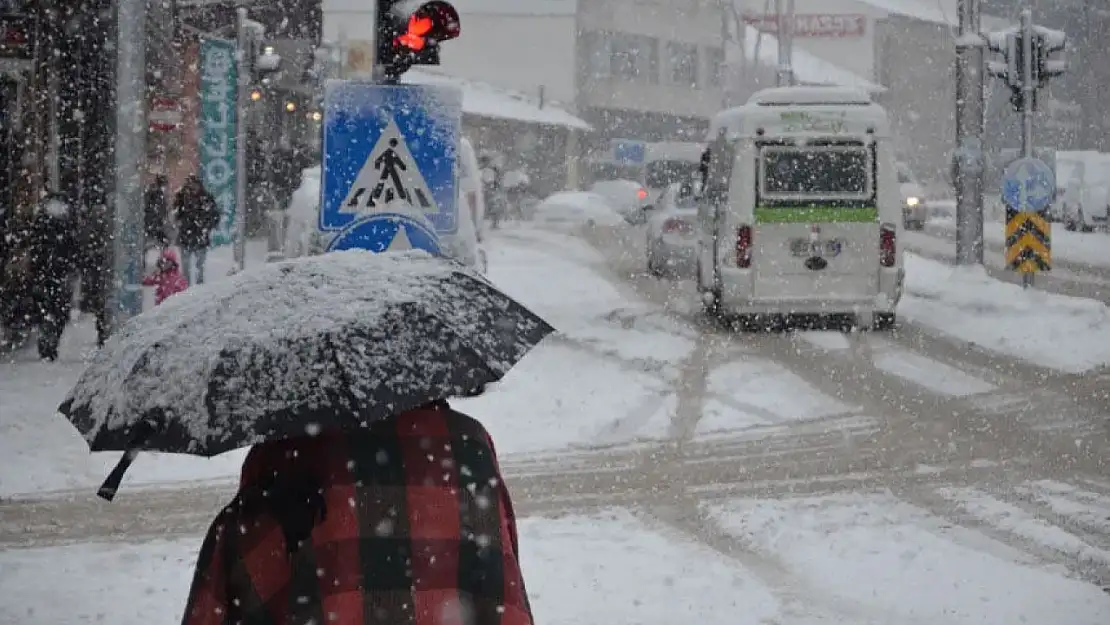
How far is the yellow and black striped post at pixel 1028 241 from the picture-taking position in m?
18.4

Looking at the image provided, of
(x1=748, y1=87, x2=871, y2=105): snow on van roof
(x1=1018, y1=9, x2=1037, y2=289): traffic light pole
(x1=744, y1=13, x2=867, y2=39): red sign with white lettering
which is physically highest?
(x1=744, y1=13, x2=867, y2=39): red sign with white lettering

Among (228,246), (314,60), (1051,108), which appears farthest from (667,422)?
(1051,108)

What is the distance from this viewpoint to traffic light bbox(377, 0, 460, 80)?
8344 mm

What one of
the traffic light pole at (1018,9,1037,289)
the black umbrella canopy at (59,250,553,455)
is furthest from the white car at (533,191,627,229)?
the black umbrella canopy at (59,250,553,455)

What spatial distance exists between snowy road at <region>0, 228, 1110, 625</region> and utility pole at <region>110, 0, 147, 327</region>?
3.40 meters

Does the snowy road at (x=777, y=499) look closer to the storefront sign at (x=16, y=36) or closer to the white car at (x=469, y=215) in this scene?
Result: the white car at (x=469, y=215)

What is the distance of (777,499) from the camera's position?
8406mm

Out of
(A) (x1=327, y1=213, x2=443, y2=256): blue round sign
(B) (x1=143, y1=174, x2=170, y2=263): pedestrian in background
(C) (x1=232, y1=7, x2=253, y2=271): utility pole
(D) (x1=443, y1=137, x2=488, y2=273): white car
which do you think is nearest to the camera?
(A) (x1=327, y1=213, x2=443, y2=256): blue round sign

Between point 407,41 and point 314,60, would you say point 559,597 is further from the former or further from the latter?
point 314,60

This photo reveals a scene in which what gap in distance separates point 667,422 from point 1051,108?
5713 cm

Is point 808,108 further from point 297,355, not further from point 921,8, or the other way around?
point 921,8

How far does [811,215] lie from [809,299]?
0.92m

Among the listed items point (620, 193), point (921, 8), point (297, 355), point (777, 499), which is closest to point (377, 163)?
point (777, 499)

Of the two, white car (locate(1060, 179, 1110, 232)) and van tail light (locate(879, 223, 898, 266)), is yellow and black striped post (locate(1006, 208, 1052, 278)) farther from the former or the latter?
white car (locate(1060, 179, 1110, 232))
